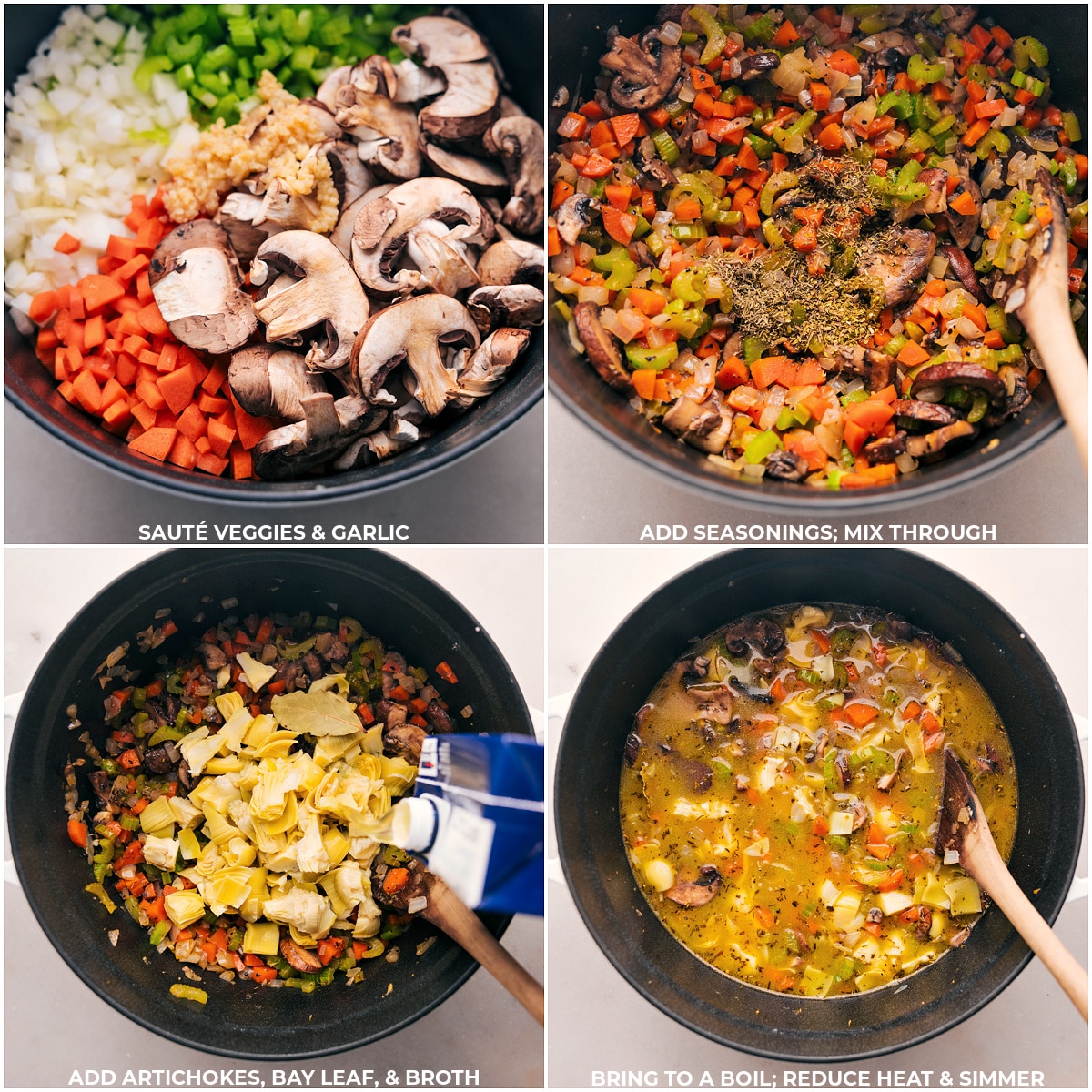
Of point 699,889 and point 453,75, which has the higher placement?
point 453,75

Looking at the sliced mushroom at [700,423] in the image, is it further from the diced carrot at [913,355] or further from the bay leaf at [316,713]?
the bay leaf at [316,713]

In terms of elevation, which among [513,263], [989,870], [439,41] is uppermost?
[439,41]

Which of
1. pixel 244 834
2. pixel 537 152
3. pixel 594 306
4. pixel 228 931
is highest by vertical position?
pixel 537 152

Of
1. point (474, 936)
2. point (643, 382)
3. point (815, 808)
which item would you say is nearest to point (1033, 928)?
point (815, 808)

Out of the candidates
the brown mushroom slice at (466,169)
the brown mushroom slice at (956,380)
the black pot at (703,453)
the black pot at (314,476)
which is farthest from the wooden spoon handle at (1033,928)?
the brown mushroom slice at (466,169)

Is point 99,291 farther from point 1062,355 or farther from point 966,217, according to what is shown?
point 1062,355

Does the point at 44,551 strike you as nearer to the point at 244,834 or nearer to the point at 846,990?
the point at 244,834

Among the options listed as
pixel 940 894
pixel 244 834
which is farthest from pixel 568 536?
pixel 940 894
